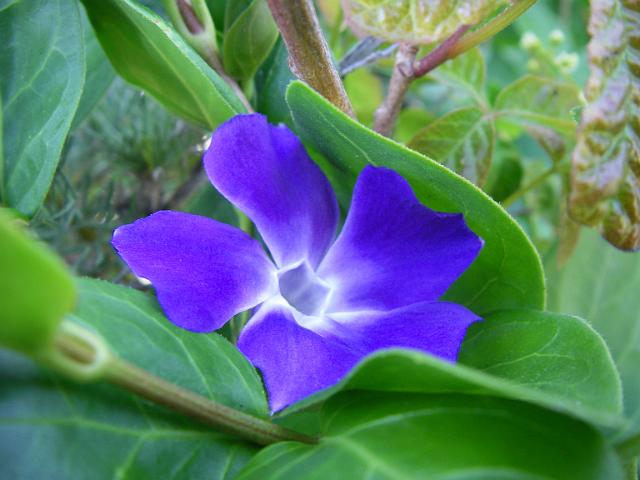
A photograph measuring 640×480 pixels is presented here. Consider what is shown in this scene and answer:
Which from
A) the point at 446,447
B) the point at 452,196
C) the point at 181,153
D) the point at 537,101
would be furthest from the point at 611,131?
the point at 181,153

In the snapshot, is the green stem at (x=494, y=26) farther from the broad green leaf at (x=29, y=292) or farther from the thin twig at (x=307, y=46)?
the broad green leaf at (x=29, y=292)

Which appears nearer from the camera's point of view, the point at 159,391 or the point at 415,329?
the point at 159,391

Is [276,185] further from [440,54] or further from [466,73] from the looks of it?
[466,73]

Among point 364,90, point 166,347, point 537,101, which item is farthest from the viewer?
point 364,90

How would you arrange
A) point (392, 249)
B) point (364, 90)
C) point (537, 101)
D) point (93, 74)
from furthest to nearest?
point (364, 90)
point (537, 101)
point (93, 74)
point (392, 249)

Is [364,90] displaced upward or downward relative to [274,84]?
downward

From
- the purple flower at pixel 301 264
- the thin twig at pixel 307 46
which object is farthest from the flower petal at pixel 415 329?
the thin twig at pixel 307 46
